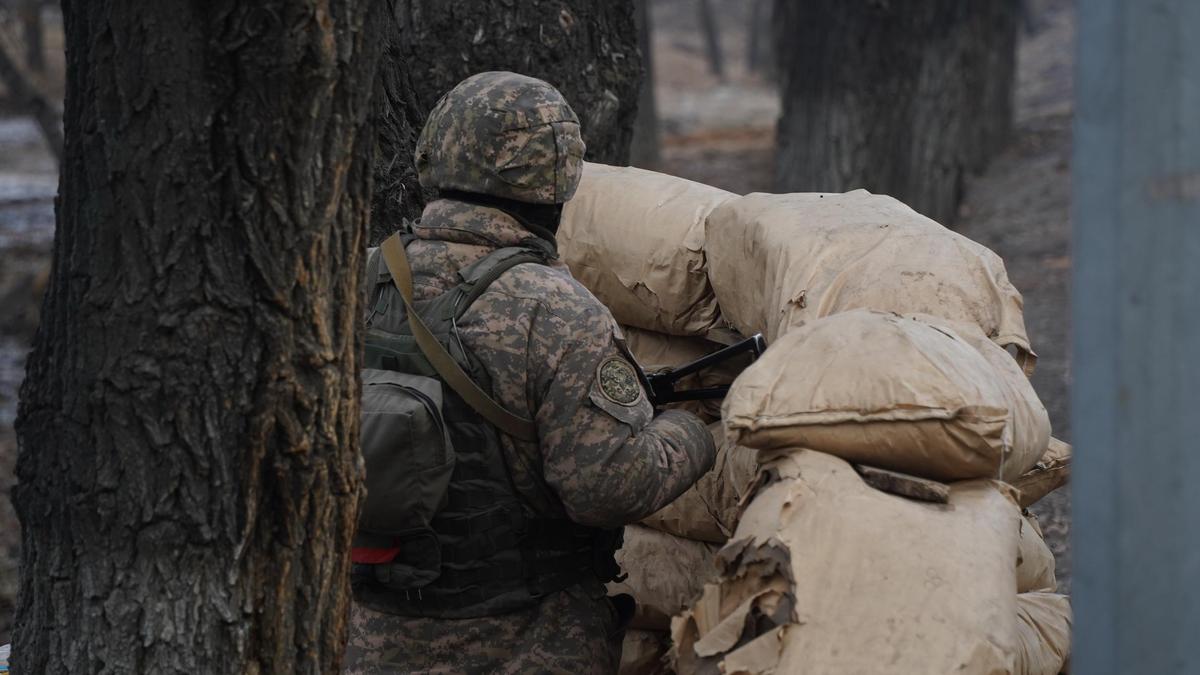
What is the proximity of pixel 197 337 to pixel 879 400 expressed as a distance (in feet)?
3.47

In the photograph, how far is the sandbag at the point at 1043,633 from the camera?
2.51 metres

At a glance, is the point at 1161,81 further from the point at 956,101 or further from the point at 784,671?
the point at 956,101

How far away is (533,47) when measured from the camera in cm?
427

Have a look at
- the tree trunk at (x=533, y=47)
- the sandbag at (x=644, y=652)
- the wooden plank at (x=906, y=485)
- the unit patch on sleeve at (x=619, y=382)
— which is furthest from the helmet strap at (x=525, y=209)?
the tree trunk at (x=533, y=47)

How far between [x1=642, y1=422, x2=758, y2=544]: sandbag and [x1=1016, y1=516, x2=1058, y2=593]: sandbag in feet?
1.98

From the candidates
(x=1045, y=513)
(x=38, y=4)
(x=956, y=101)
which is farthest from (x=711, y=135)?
(x=1045, y=513)

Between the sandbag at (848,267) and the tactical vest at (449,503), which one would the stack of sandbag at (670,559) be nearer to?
the sandbag at (848,267)

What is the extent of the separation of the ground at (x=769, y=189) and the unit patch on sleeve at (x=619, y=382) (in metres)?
2.22

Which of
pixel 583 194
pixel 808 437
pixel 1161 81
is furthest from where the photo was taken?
pixel 583 194

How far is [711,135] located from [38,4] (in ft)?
21.8

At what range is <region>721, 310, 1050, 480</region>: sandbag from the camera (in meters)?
2.27

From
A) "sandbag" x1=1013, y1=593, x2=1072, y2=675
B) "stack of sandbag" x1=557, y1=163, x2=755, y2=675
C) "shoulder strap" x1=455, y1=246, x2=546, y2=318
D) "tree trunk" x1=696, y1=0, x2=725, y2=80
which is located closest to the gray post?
"sandbag" x1=1013, y1=593, x2=1072, y2=675

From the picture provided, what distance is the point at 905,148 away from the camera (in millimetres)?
9312

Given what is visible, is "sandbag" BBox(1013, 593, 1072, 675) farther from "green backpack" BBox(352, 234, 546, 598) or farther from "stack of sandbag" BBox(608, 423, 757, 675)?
"green backpack" BBox(352, 234, 546, 598)
